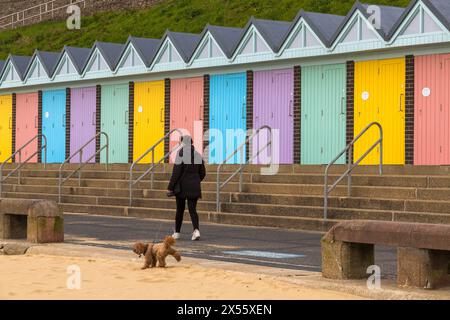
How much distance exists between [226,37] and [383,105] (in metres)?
6.01

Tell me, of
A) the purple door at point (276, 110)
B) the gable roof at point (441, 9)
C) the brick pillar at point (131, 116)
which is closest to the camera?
the gable roof at point (441, 9)

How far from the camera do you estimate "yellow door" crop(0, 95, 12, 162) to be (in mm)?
35406

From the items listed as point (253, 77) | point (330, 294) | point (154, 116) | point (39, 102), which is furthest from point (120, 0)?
point (330, 294)

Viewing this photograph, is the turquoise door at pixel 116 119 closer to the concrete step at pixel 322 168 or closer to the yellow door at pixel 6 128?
the concrete step at pixel 322 168

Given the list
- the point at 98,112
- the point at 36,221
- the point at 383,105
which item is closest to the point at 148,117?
the point at 98,112

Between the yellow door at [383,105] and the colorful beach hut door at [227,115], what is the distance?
3958mm

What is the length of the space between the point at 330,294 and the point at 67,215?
14348 mm

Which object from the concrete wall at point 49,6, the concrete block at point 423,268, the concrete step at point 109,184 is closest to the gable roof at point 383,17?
the concrete step at point 109,184

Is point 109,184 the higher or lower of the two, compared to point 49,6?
lower

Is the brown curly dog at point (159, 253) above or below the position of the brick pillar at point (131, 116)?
below

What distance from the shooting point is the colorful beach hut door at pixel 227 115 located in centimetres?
2666

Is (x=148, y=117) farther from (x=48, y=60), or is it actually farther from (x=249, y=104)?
(x=48, y=60)

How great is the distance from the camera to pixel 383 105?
23078 mm

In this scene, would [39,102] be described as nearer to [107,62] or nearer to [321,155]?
[107,62]
